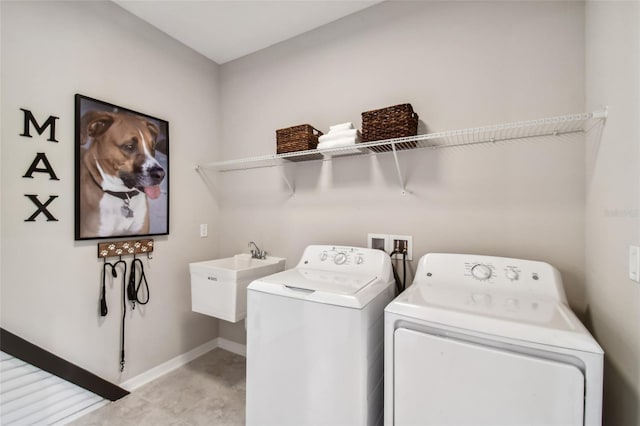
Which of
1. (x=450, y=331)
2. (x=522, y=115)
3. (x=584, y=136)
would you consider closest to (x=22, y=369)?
(x=450, y=331)

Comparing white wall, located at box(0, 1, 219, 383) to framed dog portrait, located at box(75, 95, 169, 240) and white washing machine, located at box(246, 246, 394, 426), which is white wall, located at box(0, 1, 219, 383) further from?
white washing machine, located at box(246, 246, 394, 426)

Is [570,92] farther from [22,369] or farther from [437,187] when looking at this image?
[22,369]

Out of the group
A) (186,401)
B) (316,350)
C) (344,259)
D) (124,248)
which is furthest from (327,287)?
(124,248)

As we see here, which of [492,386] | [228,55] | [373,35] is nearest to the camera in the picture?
[492,386]

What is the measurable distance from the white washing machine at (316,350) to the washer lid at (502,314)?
0.19 m

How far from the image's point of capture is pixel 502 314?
3.35 feet

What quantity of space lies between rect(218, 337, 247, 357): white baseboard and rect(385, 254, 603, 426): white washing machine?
5.62 feet

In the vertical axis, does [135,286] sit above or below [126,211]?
below

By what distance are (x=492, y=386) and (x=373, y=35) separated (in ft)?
6.73

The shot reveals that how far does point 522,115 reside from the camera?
150 centimetres

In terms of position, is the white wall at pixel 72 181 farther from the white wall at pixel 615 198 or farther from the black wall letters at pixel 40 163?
the white wall at pixel 615 198

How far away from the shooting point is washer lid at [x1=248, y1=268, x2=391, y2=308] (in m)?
1.24

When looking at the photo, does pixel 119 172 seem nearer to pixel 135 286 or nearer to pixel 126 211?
pixel 126 211

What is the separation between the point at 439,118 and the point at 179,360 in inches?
105
